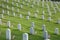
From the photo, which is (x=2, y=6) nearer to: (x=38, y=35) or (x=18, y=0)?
(x=18, y=0)

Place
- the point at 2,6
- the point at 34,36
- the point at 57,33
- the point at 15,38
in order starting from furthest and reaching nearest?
the point at 2,6 < the point at 57,33 < the point at 34,36 < the point at 15,38

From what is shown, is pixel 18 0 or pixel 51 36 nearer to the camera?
pixel 51 36

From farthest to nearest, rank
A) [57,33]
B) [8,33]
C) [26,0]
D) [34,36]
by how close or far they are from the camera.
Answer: [26,0], [57,33], [34,36], [8,33]

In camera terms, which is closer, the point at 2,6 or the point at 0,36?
the point at 0,36

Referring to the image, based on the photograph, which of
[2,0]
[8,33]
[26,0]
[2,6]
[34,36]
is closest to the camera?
[8,33]

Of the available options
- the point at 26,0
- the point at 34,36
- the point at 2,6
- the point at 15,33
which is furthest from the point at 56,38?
the point at 26,0

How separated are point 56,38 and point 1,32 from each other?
376 centimetres

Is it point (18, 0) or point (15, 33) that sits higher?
point (18, 0)

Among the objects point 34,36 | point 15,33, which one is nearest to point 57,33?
point 34,36

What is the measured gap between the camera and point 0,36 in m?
13.2

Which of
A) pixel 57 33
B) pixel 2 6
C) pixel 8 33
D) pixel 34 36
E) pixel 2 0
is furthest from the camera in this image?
pixel 2 0

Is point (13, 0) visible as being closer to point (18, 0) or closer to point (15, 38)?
point (18, 0)

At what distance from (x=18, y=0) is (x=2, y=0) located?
313 centimetres

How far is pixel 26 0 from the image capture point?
35688 millimetres
